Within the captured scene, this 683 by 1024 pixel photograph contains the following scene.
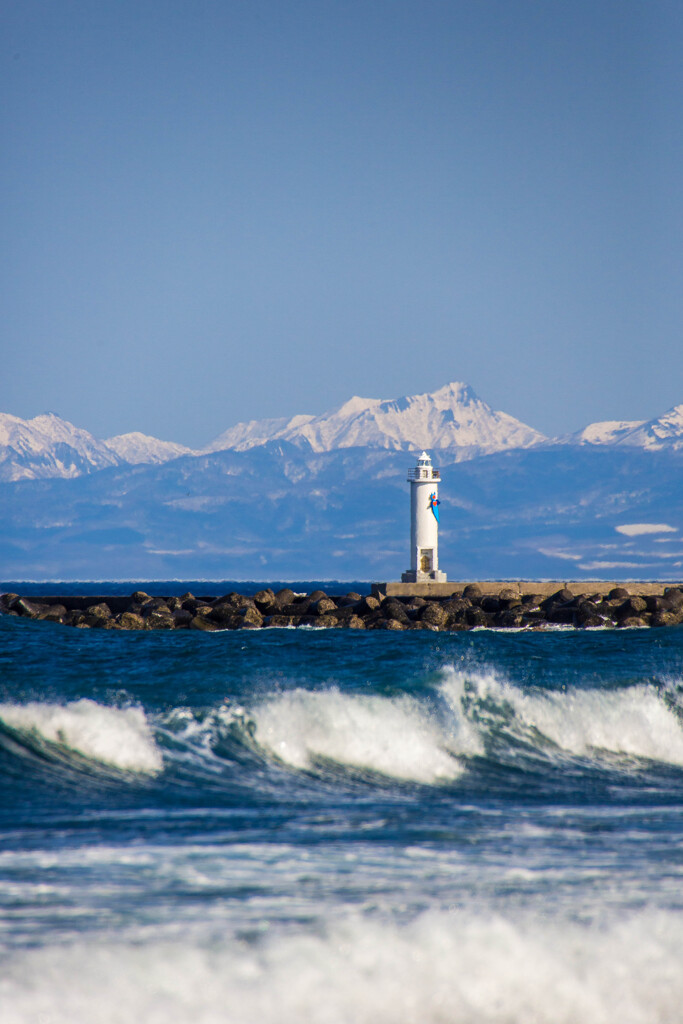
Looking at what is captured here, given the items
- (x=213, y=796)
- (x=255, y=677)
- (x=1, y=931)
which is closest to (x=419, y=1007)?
(x=1, y=931)

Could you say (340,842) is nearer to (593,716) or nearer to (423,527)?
(593,716)

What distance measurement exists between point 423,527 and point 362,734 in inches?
1153

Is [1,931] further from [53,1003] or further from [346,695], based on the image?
[346,695]

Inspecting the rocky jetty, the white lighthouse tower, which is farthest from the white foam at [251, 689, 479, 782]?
the white lighthouse tower

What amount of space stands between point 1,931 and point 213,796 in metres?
3.30

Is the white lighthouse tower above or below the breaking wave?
above

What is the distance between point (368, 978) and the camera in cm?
466

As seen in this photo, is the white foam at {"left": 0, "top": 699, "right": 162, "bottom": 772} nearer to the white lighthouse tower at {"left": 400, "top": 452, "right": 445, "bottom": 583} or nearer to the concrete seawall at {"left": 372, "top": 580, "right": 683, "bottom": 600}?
the concrete seawall at {"left": 372, "top": 580, "right": 683, "bottom": 600}

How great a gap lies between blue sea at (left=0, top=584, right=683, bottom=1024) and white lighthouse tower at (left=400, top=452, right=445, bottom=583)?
2446 centimetres

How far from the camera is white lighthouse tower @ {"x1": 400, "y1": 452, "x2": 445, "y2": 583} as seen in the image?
38438 mm

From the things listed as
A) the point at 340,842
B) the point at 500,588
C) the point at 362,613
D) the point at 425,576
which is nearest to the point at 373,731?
the point at 340,842

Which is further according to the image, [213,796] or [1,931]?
[213,796]

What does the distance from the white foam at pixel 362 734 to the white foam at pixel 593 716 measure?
1.01 metres

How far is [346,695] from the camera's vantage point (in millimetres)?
10953
